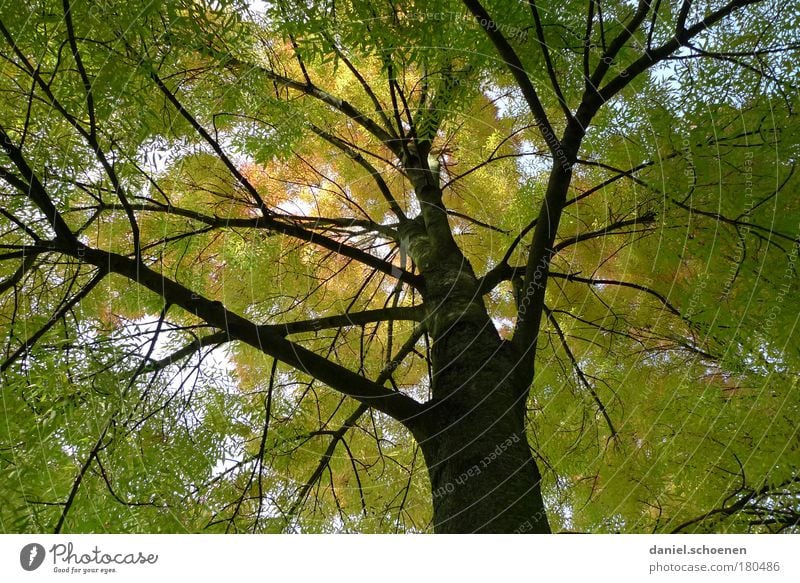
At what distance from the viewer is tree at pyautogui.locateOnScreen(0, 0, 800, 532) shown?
4.58 feet
